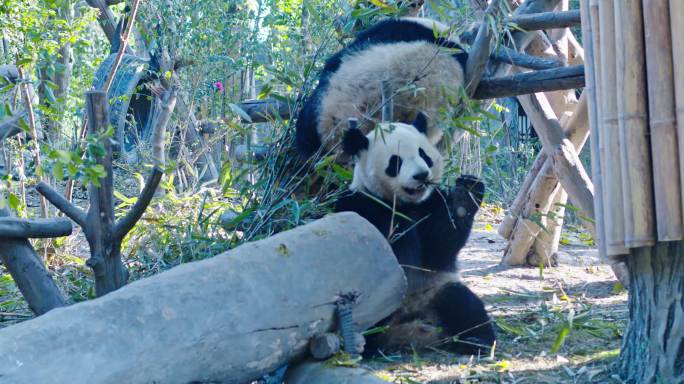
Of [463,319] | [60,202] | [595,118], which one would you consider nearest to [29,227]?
[60,202]

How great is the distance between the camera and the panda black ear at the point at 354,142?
3.63 meters

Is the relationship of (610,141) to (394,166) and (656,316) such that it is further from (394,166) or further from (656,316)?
(394,166)

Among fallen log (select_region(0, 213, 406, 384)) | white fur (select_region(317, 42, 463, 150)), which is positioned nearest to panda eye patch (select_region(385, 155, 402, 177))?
fallen log (select_region(0, 213, 406, 384))

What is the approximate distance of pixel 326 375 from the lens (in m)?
2.68

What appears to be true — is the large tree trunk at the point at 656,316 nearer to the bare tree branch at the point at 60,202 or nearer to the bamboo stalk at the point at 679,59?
the bamboo stalk at the point at 679,59

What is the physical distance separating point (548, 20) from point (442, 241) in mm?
1479

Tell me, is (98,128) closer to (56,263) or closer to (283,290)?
(283,290)

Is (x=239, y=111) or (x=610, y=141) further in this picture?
(x=239, y=111)

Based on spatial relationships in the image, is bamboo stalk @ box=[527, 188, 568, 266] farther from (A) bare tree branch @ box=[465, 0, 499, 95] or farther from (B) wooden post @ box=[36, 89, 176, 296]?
(B) wooden post @ box=[36, 89, 176, 296]

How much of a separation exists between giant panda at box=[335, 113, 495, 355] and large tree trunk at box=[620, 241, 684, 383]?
0.83 metres

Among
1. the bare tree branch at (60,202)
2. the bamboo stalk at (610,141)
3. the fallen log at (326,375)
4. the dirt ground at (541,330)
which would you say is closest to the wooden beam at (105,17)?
the dirt ground at (541,330)

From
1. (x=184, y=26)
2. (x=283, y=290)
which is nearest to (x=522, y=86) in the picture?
(x=283, y=290)

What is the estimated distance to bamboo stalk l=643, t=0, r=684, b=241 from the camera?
2.49 metres

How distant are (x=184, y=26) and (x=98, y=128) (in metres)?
3.91
